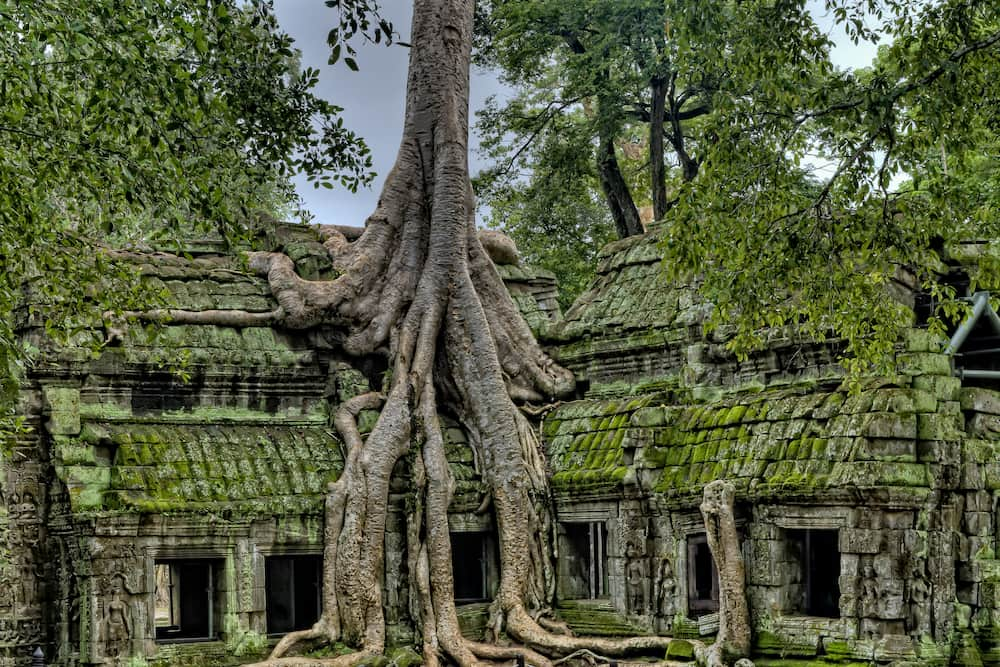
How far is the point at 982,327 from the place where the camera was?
50.0 feet

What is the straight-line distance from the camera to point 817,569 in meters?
15.6

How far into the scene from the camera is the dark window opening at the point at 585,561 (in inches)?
668

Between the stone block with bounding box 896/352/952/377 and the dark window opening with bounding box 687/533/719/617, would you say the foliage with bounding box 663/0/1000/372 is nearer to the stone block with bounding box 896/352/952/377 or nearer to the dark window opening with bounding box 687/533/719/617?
the stone block with bounding box 896/352/952/377

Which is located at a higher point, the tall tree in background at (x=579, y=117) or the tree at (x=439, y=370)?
the tall tree in background at (x=579, y=117)

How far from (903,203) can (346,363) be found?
753 centimetres

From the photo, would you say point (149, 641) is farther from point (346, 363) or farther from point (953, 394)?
point (953, 394)

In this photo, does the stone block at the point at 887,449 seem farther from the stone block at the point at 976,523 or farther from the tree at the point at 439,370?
the tree at the point at 439,370

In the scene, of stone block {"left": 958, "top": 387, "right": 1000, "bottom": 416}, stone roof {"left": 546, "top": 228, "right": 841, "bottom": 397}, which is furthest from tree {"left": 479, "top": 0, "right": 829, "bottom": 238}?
stone block {"left": 958, "top": 387, "right": 1000, "bottom": 416}

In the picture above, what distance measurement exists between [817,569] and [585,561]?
3.01 m

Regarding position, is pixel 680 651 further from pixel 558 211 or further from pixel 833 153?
pixel 558 211

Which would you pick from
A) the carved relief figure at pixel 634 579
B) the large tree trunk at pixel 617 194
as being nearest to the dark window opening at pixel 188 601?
the carved relief figure at pixel 634 579

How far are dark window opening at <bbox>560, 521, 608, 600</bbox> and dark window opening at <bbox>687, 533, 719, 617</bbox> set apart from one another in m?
1.14

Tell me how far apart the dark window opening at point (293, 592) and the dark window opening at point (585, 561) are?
2.80 metres

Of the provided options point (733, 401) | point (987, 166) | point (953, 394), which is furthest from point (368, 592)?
point (987, 166)
